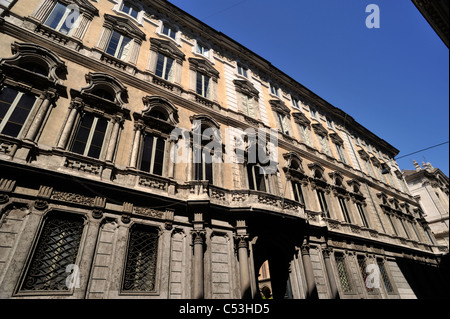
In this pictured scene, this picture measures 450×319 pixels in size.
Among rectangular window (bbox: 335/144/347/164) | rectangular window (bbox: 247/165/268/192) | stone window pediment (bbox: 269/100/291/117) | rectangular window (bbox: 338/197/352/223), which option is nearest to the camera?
rectangular window (bbox: 247/165/268/192)

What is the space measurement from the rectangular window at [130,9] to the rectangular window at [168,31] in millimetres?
1638

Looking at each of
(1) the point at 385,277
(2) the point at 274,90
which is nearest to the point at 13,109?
(2) the point at 274,90

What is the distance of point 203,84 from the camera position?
42.2 feet

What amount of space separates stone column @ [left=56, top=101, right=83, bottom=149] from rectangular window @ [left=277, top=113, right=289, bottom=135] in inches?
478

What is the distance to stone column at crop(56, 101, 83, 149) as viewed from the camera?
6.95 m

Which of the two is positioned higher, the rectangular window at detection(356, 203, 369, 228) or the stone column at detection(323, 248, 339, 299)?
the rectangular window at detection(356, 203, 369, 228)

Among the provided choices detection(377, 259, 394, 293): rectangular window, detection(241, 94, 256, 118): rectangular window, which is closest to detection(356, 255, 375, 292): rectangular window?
detection(377, 259, 394, 293): rectangular window

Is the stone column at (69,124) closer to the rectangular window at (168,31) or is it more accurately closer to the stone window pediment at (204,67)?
the stone window pediment at (204,67)

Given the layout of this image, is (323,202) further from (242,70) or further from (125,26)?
(125,26)

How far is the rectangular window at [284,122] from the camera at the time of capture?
15602 millimetres

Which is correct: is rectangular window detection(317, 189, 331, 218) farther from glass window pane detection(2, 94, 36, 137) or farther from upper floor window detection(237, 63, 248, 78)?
glass window pane detection(2, 94, 36, 137)

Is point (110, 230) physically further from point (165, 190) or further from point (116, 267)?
point (165, 190)

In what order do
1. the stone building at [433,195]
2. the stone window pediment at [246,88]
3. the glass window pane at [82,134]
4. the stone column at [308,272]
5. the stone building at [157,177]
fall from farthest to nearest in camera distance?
the stone building at [433,195] → the stone window pediment at [246,88] → the stone column at [308,272] → the glass window pane at [82,134] → the stone building at [157,177]

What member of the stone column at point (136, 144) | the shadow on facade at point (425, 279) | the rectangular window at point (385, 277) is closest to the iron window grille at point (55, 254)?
the stone column at point (136, 144)
